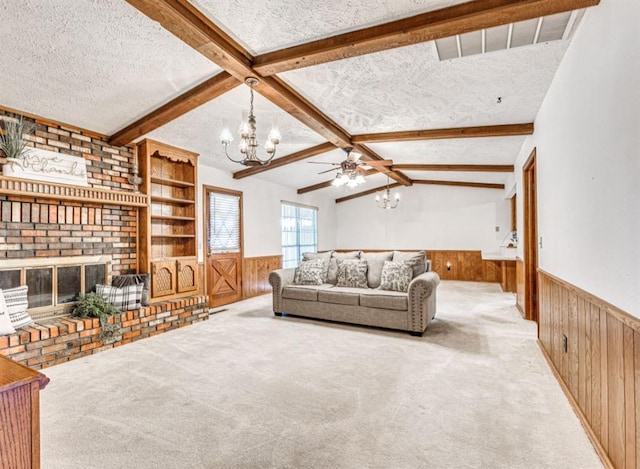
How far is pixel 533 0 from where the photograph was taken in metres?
1.91

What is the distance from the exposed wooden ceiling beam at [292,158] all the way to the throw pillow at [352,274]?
1.88m

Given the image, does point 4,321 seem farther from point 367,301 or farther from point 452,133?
point 452,133

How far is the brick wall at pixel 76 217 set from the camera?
347 cm

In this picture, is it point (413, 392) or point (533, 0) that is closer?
point (533, 0)

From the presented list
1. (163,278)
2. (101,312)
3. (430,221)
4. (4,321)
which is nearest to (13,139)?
(4,321)

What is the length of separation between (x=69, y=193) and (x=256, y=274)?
12.4 feet

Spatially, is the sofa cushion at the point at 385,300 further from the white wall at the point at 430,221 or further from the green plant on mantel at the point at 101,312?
the white wall at the point at 430,221

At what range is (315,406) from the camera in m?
2.38

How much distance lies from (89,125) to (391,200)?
7.48 meters

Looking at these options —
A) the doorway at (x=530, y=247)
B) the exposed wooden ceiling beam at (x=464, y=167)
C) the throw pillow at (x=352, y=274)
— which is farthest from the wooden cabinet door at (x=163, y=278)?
the doorway at (x=530, y=247)

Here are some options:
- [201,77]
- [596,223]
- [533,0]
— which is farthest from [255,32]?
[596,223]

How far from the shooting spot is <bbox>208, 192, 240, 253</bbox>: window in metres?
5.95

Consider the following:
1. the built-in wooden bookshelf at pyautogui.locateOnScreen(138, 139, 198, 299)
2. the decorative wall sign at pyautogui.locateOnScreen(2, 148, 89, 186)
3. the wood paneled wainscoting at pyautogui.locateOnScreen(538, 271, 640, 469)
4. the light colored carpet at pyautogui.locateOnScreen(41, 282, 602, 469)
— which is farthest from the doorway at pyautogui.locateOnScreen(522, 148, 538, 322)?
the decorative wall sign at pyautogui.locateOnScreen(2, 148, 89, 186)

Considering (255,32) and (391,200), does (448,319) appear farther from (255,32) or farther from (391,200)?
(391,200)
